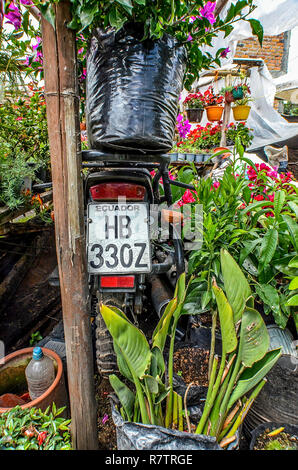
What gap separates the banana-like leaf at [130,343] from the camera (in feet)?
3.24

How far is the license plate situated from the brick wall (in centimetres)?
730

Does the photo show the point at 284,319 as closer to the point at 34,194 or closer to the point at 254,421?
the point at 254,421

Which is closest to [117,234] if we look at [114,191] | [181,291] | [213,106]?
[114,191]

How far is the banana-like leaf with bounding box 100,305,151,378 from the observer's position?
38.9 inches

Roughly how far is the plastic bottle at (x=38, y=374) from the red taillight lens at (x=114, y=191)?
797 millimetres

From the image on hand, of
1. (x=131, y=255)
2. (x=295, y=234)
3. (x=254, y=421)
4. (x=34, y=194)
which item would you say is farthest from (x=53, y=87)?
(x=254, y=421)

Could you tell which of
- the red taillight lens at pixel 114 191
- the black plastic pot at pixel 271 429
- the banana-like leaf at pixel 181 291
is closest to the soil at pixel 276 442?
the black plastic pot at pixel 271 429

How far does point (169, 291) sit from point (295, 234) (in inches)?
38.1

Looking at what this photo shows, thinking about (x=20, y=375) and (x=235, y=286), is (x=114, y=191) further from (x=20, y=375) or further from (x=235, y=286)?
(x=20, y=375)

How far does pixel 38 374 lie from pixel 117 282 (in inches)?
23.5

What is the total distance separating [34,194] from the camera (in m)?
1.89

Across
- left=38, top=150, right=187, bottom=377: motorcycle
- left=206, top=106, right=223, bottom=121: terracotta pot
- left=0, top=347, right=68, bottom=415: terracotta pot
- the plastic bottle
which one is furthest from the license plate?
left=206, top=106, right=223, bottom=121: terracotta pot

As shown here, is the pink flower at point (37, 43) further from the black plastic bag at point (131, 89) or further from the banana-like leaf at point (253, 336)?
the banana-like leaf at point (253, 336)

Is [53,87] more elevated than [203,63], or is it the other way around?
[203,63]
